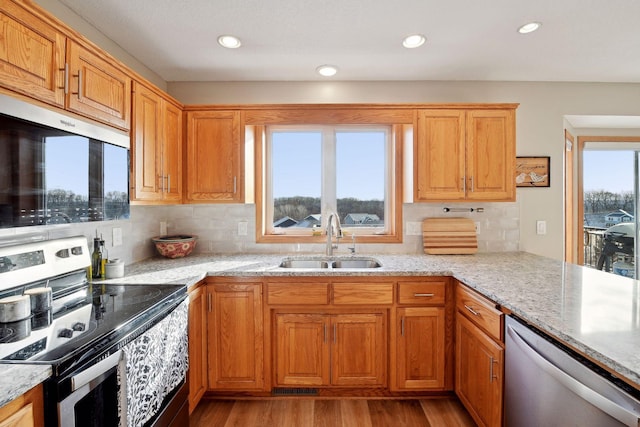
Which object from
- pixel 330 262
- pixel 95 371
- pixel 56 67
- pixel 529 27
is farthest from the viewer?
pixel 330 262

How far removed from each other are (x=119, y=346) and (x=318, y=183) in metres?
2.01

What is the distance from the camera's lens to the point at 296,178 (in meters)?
2.88

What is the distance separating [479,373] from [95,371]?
177cm

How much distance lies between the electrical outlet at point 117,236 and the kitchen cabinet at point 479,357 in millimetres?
2247

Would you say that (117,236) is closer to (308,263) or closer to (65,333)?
(65,333)

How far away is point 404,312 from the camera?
81.3 inches

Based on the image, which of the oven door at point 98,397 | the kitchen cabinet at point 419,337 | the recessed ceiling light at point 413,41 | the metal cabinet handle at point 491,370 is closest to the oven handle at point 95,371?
the oven door at point 98,397

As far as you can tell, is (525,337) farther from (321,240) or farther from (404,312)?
(321,240)

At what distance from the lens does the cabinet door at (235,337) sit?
81.7 inches

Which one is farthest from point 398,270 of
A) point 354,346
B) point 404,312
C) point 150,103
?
point 150,103

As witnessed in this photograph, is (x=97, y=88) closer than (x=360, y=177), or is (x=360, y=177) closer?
(x=97, y=88)

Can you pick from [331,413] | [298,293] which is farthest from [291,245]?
[331,413]

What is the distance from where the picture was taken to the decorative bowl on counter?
242 cm

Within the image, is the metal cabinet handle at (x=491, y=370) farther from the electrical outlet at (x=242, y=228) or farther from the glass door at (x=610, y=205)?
the glass door at (x=610, y=205)
